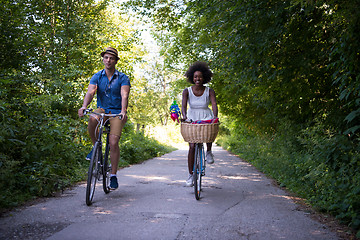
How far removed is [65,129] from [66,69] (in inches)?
173

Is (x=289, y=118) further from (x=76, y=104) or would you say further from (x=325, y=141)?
(x=76, y=104)

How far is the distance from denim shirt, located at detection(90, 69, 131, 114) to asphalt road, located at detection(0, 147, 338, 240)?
1503mm

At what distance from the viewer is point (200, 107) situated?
6.00m

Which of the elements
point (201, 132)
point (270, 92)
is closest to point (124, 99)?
point (201, 132)

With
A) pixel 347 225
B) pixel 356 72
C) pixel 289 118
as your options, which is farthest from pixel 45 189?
pixel 289 118

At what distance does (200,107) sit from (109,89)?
1653 millimetres

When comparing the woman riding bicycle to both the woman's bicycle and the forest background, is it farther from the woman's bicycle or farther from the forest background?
the forest background

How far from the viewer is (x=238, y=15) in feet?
21.2

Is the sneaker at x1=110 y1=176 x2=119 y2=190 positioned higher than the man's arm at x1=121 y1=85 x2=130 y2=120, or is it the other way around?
the man's arm at x1=121 y1=85 x2=130 y2=120

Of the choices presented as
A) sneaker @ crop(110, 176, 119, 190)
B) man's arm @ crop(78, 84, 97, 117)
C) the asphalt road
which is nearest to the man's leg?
man's arm @ crop(78, 84, 97, 117)

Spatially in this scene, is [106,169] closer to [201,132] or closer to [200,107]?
[201,132]

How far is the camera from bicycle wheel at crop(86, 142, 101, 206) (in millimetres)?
4680

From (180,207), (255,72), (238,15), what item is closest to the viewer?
(180,207)

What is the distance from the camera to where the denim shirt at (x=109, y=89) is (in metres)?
5.52
